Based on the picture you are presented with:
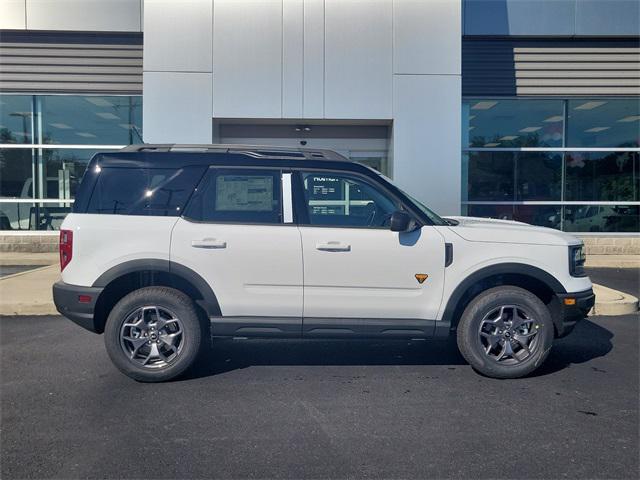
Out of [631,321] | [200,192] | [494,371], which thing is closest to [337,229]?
[200,192]

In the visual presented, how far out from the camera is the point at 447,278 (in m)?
4.71

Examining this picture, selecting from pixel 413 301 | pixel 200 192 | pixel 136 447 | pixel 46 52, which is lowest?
pixel 136 447

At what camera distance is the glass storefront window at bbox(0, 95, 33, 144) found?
13.2 meters

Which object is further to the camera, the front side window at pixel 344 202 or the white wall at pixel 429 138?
the white wall at pixel 429 138

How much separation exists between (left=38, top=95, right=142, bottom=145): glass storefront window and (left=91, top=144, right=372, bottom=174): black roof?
29.5 ft

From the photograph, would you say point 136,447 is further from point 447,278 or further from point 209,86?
point 209,86

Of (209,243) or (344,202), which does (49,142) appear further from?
(344,202)

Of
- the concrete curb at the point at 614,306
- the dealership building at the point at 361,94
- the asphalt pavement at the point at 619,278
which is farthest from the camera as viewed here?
the dealership building at the point at 361,94

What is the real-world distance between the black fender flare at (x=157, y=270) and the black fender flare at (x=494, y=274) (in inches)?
82.9

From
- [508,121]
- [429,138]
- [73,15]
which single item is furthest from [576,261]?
[73,15]

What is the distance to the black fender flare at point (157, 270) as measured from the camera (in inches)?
183

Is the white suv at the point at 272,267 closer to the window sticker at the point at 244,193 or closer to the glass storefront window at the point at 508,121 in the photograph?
the window sticker at the point at 244,193

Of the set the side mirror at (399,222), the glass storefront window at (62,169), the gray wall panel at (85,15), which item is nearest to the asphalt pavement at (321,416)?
the side mirror at (399,222)

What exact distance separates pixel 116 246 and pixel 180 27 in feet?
26.2
